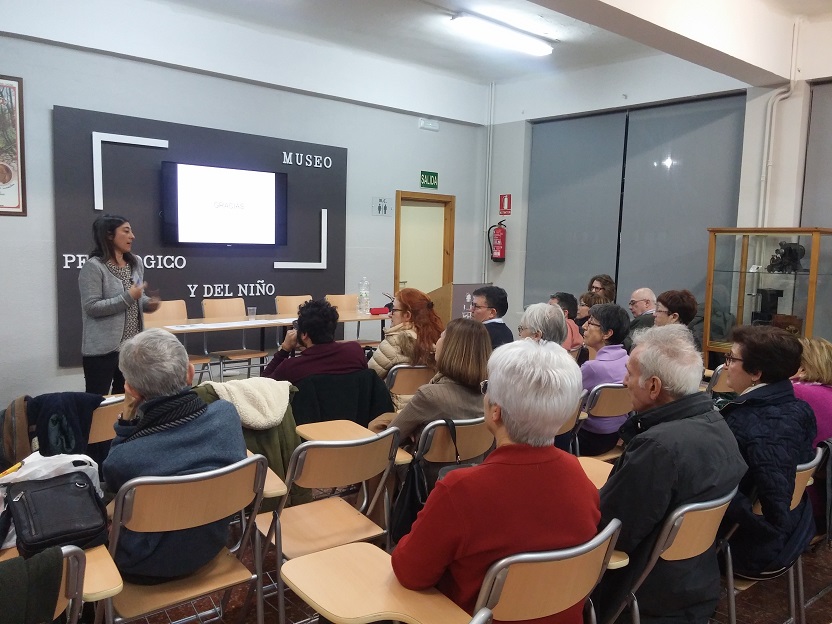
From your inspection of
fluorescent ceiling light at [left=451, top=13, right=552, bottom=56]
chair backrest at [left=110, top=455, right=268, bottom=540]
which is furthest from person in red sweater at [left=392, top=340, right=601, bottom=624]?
fluorescent ceiling light at [left=451, top=13, right=552, bottom=56]

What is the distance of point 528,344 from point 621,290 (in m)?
5.90

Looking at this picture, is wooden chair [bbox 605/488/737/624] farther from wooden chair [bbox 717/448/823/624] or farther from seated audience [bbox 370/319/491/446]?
seated audience [bbox 370/319/491/446]

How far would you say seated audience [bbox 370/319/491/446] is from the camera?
8.06 feet

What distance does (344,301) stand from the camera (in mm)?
6484

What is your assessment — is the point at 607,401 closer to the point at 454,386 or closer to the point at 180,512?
the point at 454,386

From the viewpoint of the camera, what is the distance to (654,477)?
64.6 inches

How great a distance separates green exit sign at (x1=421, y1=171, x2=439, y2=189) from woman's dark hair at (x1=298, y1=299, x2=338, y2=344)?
16.2ft

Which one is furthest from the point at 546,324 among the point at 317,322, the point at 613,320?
the point at 317,322

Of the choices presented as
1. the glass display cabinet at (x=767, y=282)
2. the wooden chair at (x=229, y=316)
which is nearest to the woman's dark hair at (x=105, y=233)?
the wooden chair at (x=229, y=316)

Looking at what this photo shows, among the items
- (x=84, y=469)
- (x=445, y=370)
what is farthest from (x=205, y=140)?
(x=84, y=469)

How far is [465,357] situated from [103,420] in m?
1.38

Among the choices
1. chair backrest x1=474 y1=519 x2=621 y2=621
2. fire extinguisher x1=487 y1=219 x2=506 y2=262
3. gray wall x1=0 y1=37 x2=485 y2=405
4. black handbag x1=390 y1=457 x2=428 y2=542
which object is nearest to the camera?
chair backrest x1=474 y1=519 x2=621 y2=621

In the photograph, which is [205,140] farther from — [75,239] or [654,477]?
[654,477]

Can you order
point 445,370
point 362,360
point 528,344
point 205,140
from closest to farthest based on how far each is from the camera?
point 528,344
point 445,370
point 362,360
point 205,140
